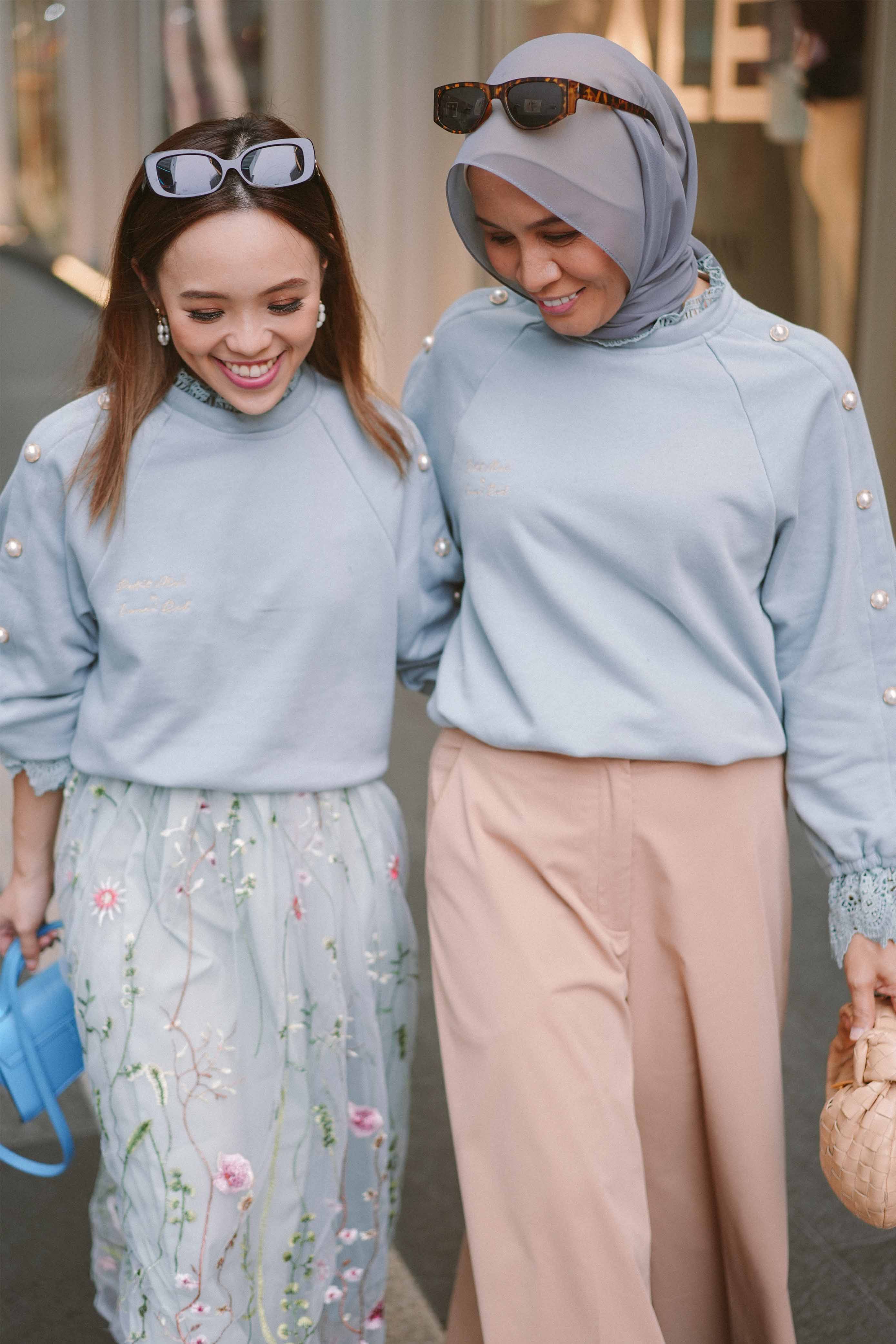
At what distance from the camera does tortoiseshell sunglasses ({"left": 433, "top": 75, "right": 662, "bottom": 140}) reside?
1698 mm

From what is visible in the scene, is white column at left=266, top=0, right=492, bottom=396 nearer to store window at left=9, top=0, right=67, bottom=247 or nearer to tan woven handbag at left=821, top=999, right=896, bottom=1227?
store window at left=9, top=0, right=67, bottom=247

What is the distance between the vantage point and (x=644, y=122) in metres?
1.76

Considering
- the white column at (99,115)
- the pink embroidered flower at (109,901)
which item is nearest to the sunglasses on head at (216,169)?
the pink embroidered flower at (109,901)

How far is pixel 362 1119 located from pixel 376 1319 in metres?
0.35

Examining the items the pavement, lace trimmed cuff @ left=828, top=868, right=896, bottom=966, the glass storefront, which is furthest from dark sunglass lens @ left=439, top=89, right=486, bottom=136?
the glass storefront

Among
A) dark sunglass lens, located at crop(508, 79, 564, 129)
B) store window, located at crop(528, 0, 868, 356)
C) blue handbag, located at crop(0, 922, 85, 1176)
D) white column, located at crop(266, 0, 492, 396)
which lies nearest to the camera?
dark sunglass lens, located at crop(508, 79, 564, 129)

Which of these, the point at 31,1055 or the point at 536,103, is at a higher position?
the point at 536,103

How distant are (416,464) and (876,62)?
4005 millimetres

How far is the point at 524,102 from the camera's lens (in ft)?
5.62

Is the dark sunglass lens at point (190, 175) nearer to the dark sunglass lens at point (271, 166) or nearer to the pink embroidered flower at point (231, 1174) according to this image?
the dark sunglass lens at point (271, 166)

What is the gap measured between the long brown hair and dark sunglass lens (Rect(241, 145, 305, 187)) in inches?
0.5

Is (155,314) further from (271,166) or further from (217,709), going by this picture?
(217,709)

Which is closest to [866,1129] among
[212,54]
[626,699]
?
[626,699]

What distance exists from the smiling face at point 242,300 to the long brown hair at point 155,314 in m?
0.02
